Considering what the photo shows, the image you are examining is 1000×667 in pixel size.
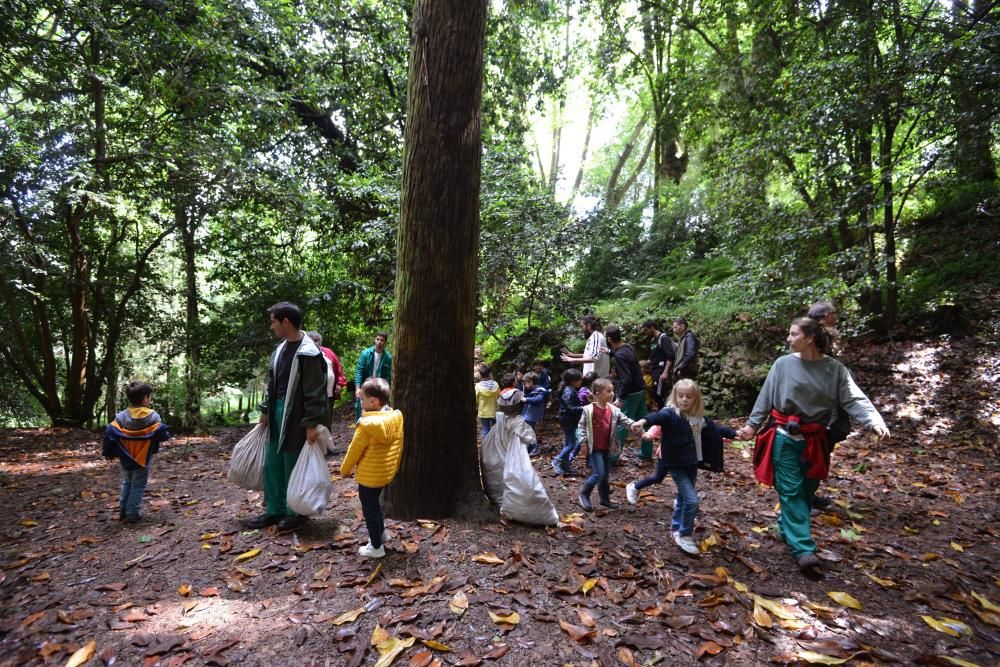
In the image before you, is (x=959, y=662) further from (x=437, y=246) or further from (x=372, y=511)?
(x=437, y=246)

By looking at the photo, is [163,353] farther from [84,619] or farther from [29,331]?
[84,619]

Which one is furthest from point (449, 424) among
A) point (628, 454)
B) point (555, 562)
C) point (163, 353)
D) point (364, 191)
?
point (163, 353)

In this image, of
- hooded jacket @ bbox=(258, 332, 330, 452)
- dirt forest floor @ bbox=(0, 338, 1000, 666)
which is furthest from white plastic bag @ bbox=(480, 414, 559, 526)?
hooded jacket @ bbox=(258, 332, 330, 452)

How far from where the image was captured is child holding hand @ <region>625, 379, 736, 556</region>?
396cm

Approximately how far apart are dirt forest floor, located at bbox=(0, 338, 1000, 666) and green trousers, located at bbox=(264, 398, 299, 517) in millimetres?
287

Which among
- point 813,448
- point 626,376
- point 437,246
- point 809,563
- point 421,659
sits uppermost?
point 437,246

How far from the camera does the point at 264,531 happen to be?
3.89m

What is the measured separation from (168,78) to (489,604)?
9.17 metres

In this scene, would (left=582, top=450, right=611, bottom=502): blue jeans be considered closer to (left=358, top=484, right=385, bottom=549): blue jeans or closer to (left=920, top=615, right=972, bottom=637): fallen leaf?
(left=358, top=484, right=385, bottom=549): blue jeans

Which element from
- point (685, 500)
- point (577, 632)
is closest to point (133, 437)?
point (577, 632)

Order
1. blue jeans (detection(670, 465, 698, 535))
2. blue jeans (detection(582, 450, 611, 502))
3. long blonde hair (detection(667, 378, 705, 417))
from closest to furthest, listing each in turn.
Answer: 1. blue jeans (detection(670, 465, 698, 535))
2. long blonde hair (detection(667, 378, 705, 417))
3. blue jeans (detection(582, 450, 611, 502))

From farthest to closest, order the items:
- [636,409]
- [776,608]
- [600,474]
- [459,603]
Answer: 1. [636,409]
2. [600,474]
3. [776,608]
4. [459,603]

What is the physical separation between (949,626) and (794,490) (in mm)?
1093

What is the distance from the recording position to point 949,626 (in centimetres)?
298
